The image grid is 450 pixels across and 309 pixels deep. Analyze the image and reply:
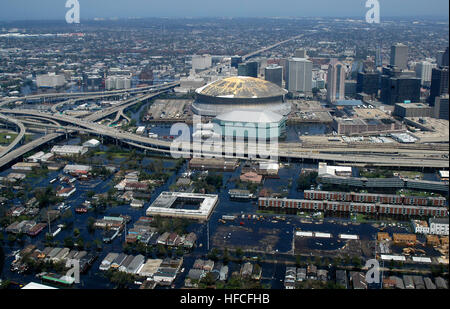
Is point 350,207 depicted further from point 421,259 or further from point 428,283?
point 428,283

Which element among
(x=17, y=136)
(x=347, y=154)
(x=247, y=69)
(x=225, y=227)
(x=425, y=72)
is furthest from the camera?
(x=247, y=69)

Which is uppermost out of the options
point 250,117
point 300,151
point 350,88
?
Result: point 350,88

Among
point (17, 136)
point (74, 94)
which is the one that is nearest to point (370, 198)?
point (17, 136)

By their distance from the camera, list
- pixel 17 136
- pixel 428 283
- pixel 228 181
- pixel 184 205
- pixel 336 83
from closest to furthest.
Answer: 1. pixel 428 283
2. pixel 184 205
3. pixel 228 181
4. pixel 17 136
5. pixel 336 83

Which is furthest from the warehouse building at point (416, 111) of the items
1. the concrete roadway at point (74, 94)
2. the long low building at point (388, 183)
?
the concrete roadway at point (74, 94)

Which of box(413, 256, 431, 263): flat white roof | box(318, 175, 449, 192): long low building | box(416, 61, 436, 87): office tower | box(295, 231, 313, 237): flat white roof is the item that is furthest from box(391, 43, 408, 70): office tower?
box(413, 256, 431, 263): flat white roof

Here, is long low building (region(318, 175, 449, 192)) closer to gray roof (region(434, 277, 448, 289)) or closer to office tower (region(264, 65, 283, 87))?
gray roof (region(434, 277, 448, 289))

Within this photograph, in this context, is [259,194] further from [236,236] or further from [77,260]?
[77,260]
